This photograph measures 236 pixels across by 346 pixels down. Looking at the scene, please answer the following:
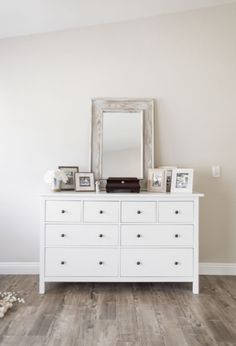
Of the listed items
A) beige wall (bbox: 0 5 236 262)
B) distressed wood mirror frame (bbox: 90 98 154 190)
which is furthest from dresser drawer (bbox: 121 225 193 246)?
beige wall (bbox: 0 5 236 262)

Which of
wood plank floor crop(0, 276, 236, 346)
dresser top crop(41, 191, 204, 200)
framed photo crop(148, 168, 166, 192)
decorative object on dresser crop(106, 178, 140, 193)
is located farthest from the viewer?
framed photo crop(148, 168, 166, 192)

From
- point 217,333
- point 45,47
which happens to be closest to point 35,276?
point 217,333

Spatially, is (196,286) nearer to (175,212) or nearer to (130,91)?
(175,212)

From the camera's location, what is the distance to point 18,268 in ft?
11.4

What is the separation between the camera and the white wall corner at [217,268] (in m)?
3.51

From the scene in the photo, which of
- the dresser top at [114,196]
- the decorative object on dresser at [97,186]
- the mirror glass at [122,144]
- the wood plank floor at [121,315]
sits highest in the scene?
the mirror glass at [122,144]

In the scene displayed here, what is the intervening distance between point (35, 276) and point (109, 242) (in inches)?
40.2

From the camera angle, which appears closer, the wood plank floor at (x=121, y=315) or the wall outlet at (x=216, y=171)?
the wood plank floor at (x=121, y=315)

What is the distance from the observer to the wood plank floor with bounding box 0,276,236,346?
214cm

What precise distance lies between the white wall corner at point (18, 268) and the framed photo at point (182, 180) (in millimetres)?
1676

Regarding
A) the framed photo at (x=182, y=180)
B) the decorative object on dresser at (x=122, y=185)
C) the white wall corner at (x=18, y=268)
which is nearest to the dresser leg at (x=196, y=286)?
the framed photo at (x=182, y=180)

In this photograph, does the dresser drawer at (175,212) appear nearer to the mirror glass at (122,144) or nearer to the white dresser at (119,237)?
the white dresser at (119,237)

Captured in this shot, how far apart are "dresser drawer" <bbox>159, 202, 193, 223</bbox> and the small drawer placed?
1.36 ft

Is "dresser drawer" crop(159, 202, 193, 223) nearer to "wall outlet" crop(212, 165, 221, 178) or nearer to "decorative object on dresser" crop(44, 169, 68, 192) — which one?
"wall outlet" crop(212, 165, 221, 178)
